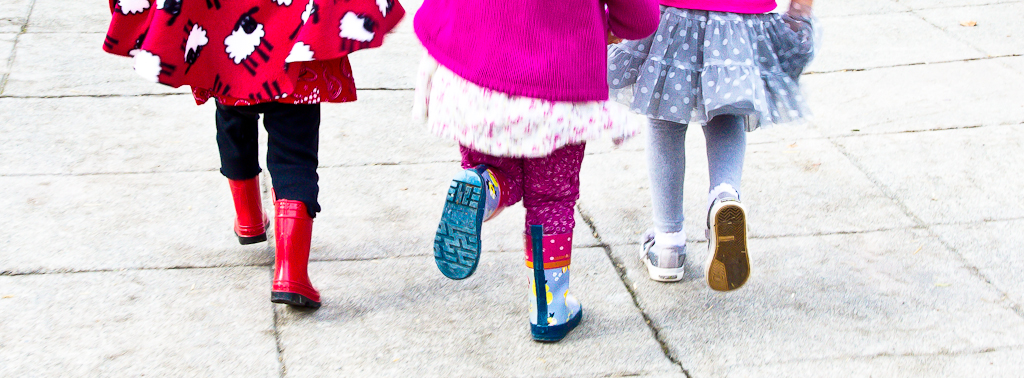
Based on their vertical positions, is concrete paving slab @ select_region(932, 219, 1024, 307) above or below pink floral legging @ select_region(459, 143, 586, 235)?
below

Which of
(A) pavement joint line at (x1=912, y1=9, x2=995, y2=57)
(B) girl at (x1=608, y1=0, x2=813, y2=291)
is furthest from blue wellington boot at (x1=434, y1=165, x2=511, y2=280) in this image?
(A) pavement joint line at (x1=912, y1=9, x2=995, y2=57)

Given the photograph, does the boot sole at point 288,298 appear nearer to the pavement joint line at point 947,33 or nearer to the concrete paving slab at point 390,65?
the concrete paving slab at point 390,65

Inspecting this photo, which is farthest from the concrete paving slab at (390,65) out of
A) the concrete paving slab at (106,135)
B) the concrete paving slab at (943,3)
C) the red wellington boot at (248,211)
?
the concrete paving slab at (943,3)

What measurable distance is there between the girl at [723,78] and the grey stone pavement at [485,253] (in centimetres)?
36

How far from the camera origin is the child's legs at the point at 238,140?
9.65 ft

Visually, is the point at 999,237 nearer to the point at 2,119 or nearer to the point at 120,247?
the point at 120,247

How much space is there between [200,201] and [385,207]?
72 centimetres

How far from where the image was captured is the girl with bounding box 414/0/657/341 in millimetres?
2387

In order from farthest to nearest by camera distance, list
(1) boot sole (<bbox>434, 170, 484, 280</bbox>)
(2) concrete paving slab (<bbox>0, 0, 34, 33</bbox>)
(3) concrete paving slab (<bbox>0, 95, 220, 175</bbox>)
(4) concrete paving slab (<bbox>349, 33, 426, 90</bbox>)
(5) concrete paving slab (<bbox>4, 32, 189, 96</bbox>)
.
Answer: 1. (2) concrete paving slab (<bbox>0, 0, 34, 33</bbox>)
2. (4) concrete paving slab (<bbox>349, 33, 426, 90</bbox>)
3. (5) concrete paving slab (<bbox>4, 32, 189, 96</bbox>)
4. (3) concrete paving slab (<bbox>0, 95, 220, 175</bbox>)
5. (1) boot sole (<bbox>434, 170, 484, 280</bbox>)

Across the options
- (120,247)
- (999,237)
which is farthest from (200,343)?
(999,237)

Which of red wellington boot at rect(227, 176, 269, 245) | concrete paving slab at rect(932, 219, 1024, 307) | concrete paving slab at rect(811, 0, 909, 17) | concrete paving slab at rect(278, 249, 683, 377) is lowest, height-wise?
concrete paving slab at rect(811, 0, 909, 17)

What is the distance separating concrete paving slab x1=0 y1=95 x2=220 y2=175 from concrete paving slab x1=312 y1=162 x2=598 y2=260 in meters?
0.63

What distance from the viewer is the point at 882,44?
5.68 m

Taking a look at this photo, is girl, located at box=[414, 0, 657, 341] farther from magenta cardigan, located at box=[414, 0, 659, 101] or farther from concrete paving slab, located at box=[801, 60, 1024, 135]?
concrete paving slab, located at box=[801, 60, 1024, 135]
